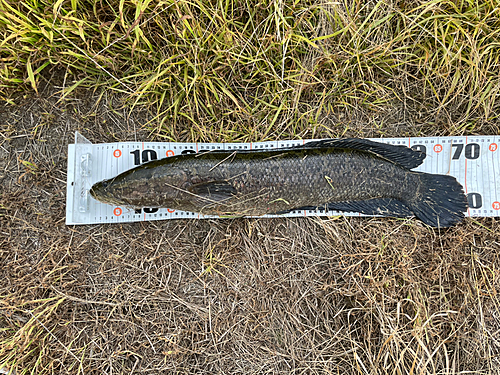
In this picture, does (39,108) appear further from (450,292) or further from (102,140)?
(450,292)

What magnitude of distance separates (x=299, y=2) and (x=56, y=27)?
8.24 feet

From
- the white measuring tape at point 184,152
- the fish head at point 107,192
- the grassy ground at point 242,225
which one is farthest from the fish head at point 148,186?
the grassy ground at point 242,225

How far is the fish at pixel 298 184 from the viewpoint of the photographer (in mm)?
2713

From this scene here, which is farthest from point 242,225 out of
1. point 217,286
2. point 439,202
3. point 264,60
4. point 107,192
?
point 439,202

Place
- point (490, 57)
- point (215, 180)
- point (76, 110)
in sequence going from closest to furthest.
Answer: point (215, 180) → point (490, 57) → point (76, 110)

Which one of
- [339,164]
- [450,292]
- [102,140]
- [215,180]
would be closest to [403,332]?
[450,292]

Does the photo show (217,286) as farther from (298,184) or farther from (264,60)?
(264,60)

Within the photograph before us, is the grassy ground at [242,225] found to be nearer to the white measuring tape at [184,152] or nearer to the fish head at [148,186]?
the white measuring tape at [184,152]

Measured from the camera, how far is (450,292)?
2.92 meters

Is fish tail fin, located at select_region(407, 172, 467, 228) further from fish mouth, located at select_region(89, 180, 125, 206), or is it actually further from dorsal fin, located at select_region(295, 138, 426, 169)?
fish mouth, located at select_region(89, 180, 125, 206)

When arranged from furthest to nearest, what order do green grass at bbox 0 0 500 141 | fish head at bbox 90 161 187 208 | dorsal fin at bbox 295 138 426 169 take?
dorsal fin at bbox 295 138 426 169 → green grass at bbox 0 0 500 141 → fish head at bbox 90 161 187 208

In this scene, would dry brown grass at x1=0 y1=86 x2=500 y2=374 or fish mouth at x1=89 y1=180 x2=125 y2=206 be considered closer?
fish mouth at x1=89 y1=180 x2=125 y2=206

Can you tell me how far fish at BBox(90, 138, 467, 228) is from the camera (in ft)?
8.90

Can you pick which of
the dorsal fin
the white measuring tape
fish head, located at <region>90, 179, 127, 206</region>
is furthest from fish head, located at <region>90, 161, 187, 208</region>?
the dorsal fin
